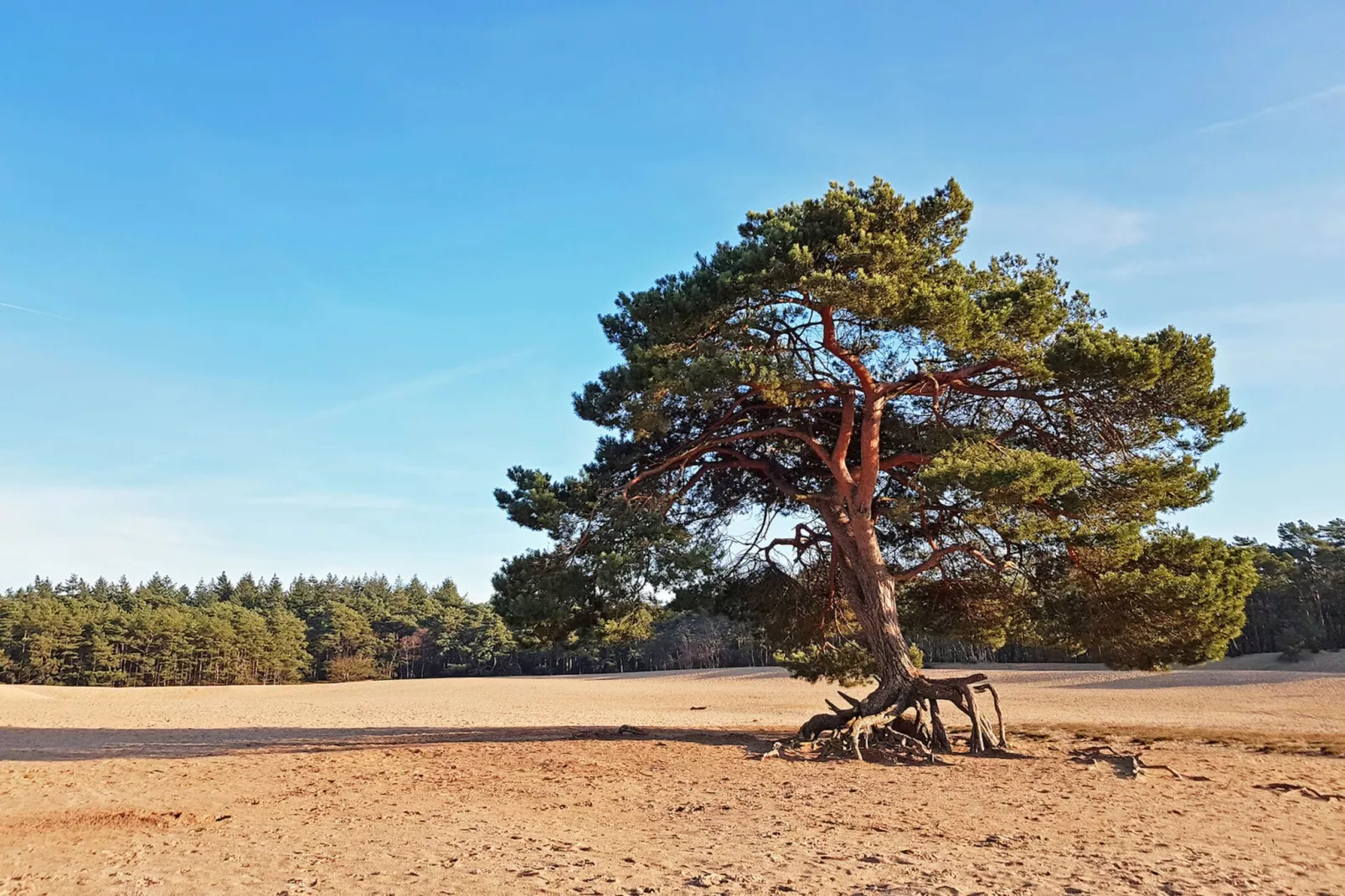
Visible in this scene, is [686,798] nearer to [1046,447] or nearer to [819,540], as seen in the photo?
[819,540]

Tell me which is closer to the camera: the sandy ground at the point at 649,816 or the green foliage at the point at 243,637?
the sandy ground at the point at 649,816

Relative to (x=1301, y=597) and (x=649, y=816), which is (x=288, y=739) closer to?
(x=649, y=816)

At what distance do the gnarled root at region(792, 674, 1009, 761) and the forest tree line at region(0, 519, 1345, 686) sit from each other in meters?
24.5

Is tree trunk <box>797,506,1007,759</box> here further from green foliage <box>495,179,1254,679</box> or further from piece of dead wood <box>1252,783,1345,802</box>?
piece of dead wood <box>1252,783,1345,802</box>

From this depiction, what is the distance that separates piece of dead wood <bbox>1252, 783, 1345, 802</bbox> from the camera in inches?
406

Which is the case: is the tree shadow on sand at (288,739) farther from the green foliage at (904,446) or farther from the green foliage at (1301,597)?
the green foliage at (1301,597)

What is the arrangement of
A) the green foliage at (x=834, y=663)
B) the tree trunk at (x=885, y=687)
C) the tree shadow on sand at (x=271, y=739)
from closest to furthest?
the tree trunk at (x=885, y=687) → the tree shadow on sand at (x=271, y=739) → the green foliage at (x=834, y=663)

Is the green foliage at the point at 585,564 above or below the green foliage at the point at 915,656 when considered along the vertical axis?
above

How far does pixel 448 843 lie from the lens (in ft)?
24.6

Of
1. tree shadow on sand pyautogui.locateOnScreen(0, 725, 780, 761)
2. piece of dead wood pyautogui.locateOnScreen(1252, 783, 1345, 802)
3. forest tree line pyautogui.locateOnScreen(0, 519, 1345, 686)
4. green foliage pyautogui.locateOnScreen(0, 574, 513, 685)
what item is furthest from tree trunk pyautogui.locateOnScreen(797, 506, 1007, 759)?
green foliage pyautogui.locateOnScreen(0, 574, 513, 685)

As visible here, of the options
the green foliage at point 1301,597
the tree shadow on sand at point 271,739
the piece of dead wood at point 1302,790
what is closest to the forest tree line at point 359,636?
the green foliage at point 1301,597

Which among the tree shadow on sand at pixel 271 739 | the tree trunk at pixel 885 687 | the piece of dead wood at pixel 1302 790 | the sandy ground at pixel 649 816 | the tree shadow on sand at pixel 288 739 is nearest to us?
the sandy ground at pixel 649 816

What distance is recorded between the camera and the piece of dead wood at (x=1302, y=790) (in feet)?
33.9

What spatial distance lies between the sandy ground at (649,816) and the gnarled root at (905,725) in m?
0.70
